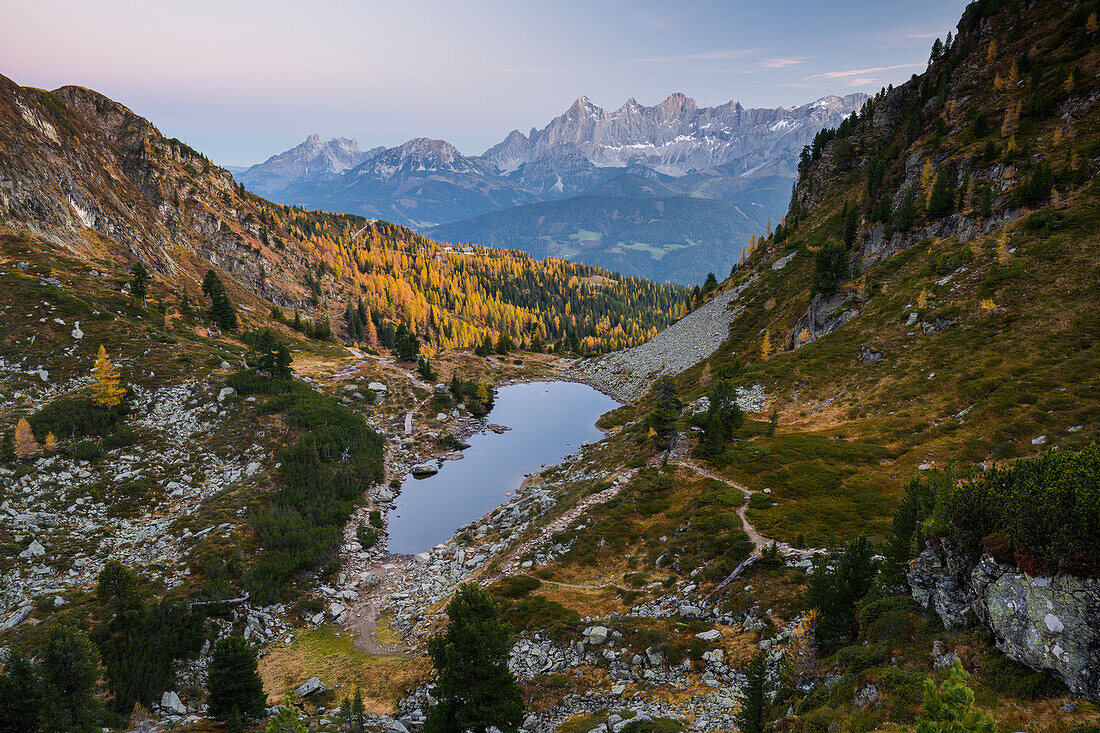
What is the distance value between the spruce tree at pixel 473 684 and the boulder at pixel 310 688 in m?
12.8

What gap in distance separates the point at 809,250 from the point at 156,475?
108 m

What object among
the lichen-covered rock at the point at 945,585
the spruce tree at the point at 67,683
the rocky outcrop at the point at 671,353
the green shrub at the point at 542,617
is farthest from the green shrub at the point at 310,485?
the rocky outcrop at the point at 671,353

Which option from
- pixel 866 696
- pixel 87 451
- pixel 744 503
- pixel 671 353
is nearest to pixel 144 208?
pixel 87 451

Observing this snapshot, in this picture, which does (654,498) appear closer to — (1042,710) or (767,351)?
(1042,710)

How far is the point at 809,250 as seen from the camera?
93.1m

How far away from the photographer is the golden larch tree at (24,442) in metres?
Result: 42.3

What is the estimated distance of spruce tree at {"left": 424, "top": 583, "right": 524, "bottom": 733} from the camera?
18.5 m

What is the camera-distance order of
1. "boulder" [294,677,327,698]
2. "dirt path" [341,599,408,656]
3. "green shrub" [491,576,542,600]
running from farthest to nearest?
"dirt path" [341,599,408,656] → "green shrub" [491,576,542,600] → "boulder" [294,677,327,698]

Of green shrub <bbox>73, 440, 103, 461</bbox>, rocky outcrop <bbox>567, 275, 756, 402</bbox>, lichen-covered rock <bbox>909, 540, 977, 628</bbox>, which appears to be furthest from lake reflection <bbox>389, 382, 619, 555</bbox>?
lichen-covered rock <bbox>909, 540, 977, 628</bbox>

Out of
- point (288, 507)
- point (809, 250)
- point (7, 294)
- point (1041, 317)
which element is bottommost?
point (288, 507)

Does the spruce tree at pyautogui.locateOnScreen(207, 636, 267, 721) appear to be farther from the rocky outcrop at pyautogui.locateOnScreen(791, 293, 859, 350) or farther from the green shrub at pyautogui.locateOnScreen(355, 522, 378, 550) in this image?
the rocky outcrop at pyautogui.locateOnScreen(791, 293, 859, 350)

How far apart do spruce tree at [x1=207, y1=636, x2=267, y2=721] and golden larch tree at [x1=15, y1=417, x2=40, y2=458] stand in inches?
1488

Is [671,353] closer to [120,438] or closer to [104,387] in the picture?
[120,438]

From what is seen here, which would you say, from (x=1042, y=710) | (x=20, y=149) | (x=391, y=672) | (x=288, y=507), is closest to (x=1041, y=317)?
(x=1042, y=710)
